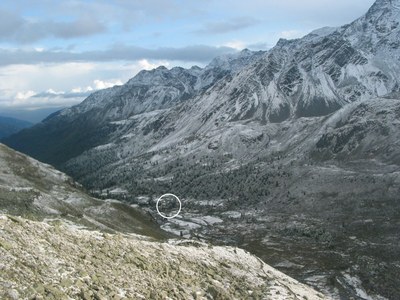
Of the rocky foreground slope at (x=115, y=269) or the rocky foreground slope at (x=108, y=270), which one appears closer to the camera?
the rocky foreground slope at (x=108, y=270)

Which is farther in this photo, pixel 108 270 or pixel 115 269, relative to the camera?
pixel 115 269

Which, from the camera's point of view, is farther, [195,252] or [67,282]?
[195,252]

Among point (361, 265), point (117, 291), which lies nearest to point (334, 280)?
point (361, 265)

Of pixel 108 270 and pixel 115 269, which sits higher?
pixel 108 270

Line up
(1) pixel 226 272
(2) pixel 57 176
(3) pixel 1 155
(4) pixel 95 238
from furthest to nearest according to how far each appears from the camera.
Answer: (2) pixel 57 176 → (3) pixel 1 155 → (1) pixel 226 272 → (4) pixel 95 238

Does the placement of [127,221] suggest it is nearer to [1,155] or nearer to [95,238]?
[1,155]

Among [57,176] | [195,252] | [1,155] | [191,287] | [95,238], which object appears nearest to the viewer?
[191,287]

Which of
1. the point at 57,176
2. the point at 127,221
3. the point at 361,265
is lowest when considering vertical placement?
the point at 361,265

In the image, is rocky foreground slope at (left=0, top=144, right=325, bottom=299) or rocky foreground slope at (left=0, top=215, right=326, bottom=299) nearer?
rocky foreground slope at (left=0, top=215, right=326, bottom=299)
